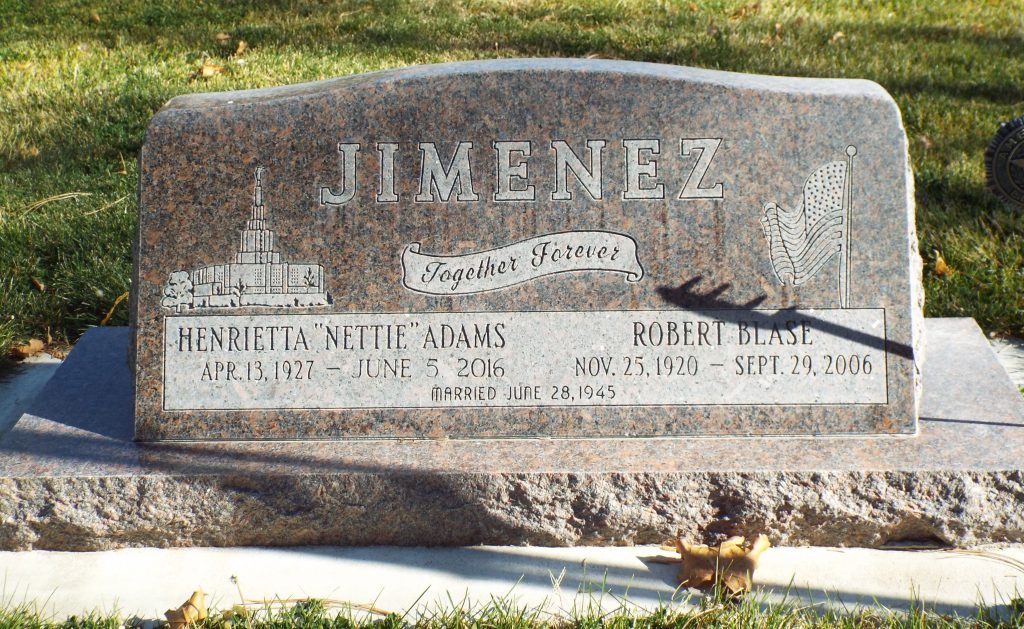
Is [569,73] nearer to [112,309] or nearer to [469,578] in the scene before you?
[469,578]

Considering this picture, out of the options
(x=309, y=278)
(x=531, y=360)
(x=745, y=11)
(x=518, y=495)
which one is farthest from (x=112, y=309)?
(x=745, y=11)

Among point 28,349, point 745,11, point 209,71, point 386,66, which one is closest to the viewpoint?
point 28,349

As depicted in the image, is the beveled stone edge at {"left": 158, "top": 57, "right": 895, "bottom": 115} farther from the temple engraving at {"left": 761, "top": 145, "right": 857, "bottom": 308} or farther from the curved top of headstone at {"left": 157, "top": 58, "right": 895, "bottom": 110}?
the temple engraving at {"left": 761, "top": 145, "right": 857, "bottom": 308}

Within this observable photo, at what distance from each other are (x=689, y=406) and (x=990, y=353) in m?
1.48

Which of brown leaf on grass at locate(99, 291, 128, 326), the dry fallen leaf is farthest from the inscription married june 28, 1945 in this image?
the dry fallen leaf

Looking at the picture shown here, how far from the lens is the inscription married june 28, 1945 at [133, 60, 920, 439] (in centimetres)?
330

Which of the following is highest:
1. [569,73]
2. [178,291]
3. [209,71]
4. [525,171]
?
[209,71]

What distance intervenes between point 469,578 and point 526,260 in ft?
3.37

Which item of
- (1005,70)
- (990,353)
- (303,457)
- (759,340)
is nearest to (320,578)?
(303,457)

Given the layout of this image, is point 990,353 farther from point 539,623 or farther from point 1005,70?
point 1005,70

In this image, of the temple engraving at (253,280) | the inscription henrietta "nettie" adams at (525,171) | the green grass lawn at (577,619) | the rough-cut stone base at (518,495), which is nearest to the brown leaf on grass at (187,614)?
the green grass lawn at (577,619)

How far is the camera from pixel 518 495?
310cm

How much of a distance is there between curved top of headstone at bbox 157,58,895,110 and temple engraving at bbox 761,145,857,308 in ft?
0.79

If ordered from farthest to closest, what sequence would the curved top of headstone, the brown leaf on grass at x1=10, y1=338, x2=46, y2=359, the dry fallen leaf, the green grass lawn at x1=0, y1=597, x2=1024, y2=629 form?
the dry fallen leaf < the brown leaf on grass at x1=10, y1=338, x2=46, y2=359 < the curved top of headstone < the green grass lawn at x1=0, y1=597, x2=1024, y2=629
